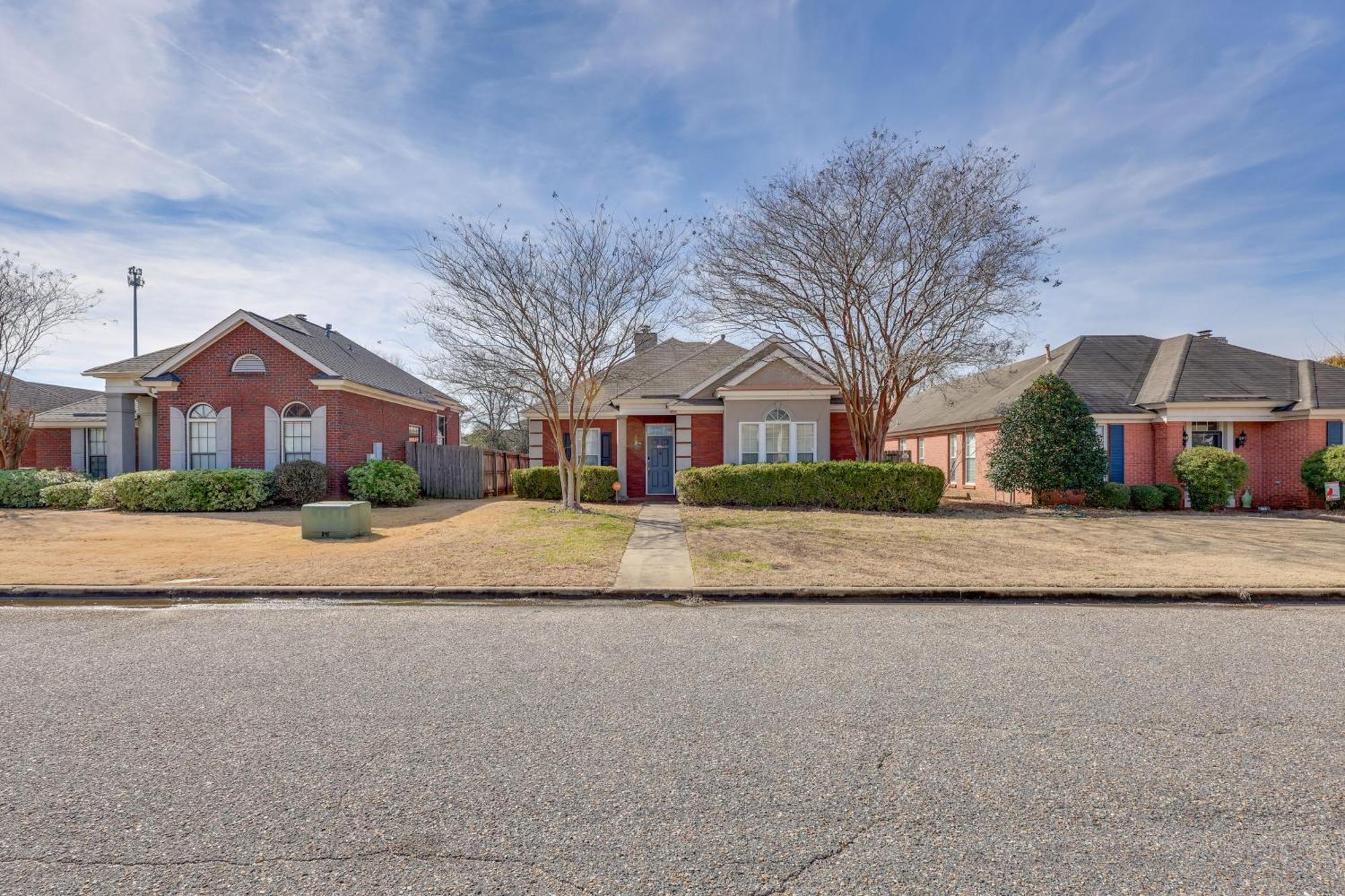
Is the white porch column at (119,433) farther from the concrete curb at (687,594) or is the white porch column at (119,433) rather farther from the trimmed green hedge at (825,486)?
the trimmed green hedge at (825,486)

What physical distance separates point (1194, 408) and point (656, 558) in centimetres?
1725

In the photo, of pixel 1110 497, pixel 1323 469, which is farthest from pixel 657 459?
pixel 1323 469

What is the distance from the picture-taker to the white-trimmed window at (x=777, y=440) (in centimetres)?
1888

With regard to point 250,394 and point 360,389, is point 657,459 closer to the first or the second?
point 360,389

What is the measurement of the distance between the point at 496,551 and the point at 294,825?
22.8ft

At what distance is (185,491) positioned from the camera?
16031mm

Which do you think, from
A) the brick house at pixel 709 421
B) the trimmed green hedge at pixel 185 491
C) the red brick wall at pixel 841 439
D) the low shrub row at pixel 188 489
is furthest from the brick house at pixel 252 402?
the red brick wall at pixel 841 439

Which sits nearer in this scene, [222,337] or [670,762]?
[670,762]

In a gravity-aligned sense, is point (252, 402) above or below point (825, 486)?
above

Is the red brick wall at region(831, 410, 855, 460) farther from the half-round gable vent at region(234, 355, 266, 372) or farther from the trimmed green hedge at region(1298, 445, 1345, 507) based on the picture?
the half-round gable vent at region(234, 355, 266, 372)

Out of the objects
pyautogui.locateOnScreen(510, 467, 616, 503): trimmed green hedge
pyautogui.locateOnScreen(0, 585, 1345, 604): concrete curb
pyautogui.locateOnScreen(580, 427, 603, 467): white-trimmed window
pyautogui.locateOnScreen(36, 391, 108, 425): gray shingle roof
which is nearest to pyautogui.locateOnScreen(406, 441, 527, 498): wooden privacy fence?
pyautogui.locateOnScreen(510, 467, 616, 503): trimmed green hedge

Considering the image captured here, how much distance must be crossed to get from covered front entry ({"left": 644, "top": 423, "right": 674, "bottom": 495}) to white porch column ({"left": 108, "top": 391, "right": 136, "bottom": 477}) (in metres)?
15.9

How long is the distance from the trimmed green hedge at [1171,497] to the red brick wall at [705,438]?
39.6 ft

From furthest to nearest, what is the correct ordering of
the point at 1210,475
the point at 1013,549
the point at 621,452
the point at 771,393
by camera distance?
the point at 621,452
the point at 771,393
the point at 1210,475
the point at 1013,549
